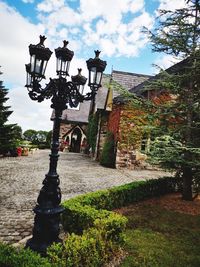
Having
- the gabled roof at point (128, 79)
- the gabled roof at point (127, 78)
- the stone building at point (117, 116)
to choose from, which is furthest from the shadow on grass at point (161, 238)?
the gabled roof at point (127, 78)

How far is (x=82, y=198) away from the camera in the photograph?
734cm

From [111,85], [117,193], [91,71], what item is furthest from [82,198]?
[111,85]

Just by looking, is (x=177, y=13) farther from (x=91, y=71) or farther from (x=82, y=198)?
(x=82, y=198)

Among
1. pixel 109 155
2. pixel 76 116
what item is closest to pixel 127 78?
pixel 109 155

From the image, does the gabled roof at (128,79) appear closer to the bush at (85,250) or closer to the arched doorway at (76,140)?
the bush at (85,250)

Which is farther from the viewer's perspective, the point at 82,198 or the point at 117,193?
the point at 117,193

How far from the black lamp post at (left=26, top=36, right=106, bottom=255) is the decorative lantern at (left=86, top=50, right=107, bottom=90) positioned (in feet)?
1.48

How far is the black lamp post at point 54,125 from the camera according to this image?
4930 millimetres

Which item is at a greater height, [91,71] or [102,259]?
[91,71]

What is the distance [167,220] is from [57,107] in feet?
17.4

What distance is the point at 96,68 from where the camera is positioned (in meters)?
5.71

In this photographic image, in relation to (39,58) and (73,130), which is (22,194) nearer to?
(39,58)

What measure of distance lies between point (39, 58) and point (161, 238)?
529cm

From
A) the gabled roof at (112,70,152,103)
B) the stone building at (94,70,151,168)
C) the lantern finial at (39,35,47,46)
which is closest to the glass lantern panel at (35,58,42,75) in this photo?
the lantern finial at (39,35,47,46)
